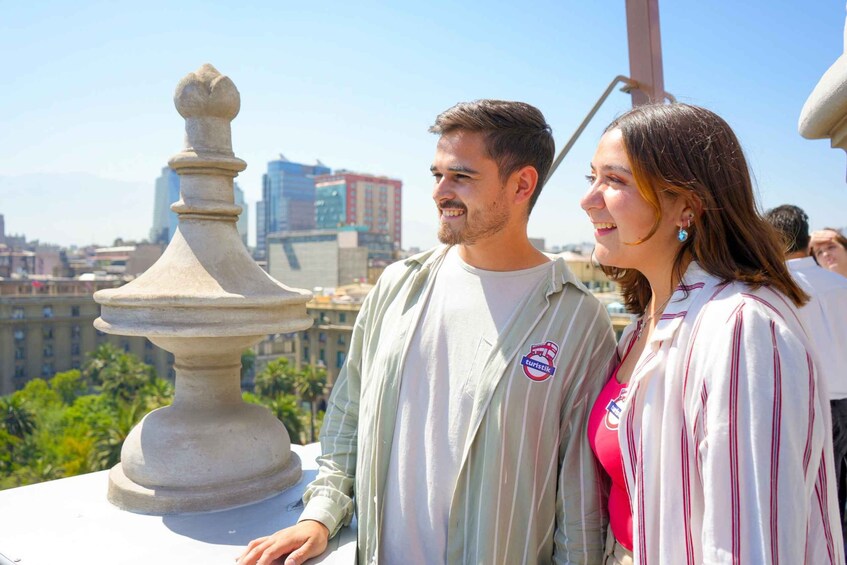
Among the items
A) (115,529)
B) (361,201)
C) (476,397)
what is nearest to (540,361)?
(476,397)

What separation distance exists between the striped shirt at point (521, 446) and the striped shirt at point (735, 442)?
389 millimetres

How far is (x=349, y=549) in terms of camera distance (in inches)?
70.2

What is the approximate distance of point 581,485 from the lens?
66.8 inches

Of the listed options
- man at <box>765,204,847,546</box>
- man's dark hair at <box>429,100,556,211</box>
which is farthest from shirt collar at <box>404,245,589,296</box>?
man at <box>765,204,847,546</box>

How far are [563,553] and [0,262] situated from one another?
219 ft

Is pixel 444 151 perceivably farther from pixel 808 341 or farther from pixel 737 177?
pixel 808 341

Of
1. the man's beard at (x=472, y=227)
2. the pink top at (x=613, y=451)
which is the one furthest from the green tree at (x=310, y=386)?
the pink top at (x=613, y=451)

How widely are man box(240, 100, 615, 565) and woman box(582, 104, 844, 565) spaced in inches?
5.5

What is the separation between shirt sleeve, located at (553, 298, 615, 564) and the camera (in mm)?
1691

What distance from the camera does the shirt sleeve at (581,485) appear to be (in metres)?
1.69

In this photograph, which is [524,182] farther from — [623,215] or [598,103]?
[598,103]

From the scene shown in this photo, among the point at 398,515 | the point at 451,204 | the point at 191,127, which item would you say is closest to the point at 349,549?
the point at 398,515

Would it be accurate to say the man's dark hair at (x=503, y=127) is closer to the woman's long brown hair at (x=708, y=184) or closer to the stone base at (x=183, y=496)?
the woman's long brown hair at (x=708, y=184)

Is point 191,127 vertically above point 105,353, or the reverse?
point 191,127
